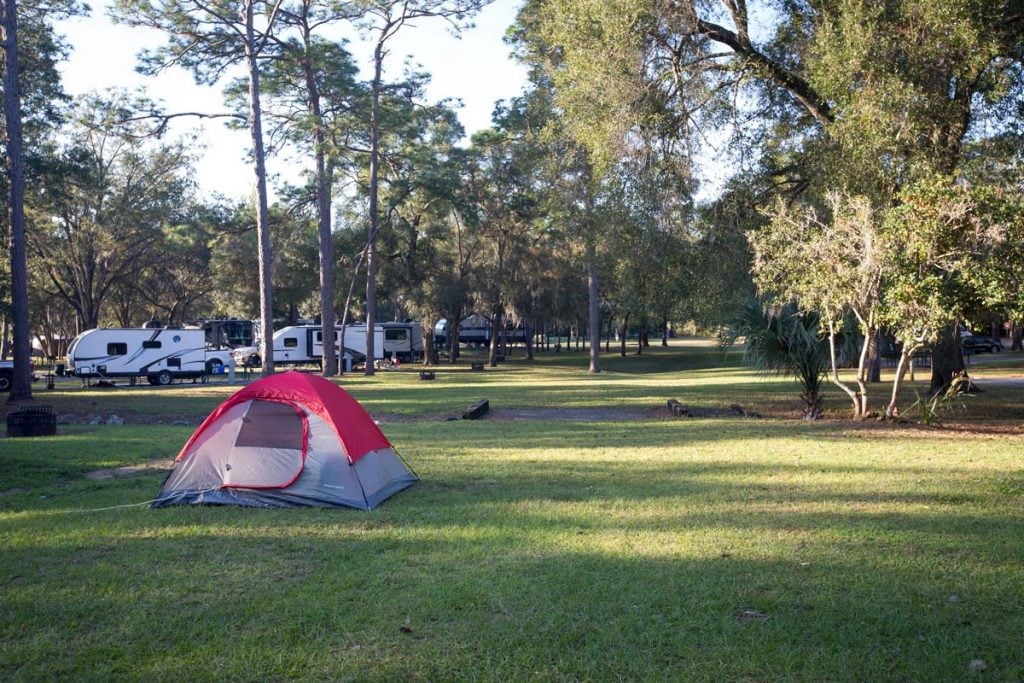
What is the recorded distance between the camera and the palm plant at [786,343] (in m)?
16.5

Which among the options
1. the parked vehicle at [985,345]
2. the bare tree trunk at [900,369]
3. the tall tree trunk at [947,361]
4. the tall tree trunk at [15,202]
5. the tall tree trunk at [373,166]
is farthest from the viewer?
the parked vehicle at [985,345]

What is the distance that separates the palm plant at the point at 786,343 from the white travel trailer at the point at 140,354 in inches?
829

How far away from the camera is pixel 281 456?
877 centimetres

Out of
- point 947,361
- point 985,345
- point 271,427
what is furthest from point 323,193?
point 985,345

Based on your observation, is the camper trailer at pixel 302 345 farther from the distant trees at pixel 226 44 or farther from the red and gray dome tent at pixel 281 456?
the red and gray dome tent at pixel 281 456

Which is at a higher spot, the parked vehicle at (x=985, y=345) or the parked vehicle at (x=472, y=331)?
the parked vehicle at (x=472, y=331)

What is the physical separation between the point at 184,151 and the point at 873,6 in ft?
125

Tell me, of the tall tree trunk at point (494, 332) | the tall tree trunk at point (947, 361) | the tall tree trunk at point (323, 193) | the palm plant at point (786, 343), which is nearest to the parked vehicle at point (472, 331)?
the tall tree trunk at point (494, 332)

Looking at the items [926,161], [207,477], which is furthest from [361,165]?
[207,477]

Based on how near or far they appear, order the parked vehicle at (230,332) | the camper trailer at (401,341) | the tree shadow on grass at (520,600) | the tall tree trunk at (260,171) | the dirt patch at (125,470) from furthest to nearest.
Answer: the camper trailer at (401,341)
the parked vehicle at (230,332)
the tall tree trunk at (260,171)
the dirt patch at (125,470)
the tree shadow on grass at (520,600)

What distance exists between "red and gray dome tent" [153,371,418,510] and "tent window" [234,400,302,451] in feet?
0.03

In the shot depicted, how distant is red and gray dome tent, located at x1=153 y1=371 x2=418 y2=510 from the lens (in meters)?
8.59

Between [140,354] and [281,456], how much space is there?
26.6 meters

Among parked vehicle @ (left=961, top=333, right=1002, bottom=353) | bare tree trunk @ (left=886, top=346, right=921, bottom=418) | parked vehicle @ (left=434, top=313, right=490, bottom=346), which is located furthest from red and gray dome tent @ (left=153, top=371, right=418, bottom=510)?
parked vehicle @ (left=434, top=313, right=490, bottom=346)
